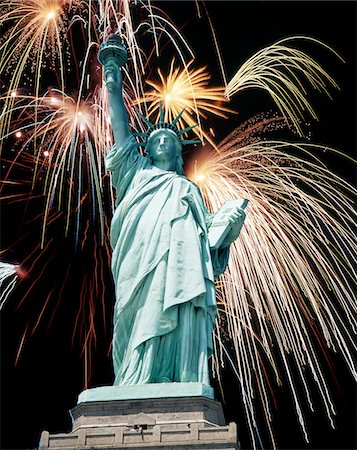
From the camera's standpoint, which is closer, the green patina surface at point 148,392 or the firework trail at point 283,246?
the green patina surface at point 148,392

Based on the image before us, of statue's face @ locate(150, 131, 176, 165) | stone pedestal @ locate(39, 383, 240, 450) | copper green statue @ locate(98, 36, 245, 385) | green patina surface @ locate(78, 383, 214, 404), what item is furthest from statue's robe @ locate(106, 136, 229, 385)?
stone pedestal @ locate(39, 383, 240, 450)

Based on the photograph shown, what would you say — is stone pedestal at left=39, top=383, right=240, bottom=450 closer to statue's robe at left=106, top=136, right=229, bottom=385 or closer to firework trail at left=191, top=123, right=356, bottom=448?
statue's robe at left=106, top=136, right=229, bottom=385

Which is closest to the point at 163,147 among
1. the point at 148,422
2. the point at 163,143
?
the point at 163,143

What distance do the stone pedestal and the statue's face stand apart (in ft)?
15.2

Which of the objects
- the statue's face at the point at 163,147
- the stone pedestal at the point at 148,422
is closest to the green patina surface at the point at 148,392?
the stone pedestal at the point at 148,422

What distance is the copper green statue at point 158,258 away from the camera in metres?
16.2

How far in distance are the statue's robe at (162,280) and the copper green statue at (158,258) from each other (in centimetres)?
2

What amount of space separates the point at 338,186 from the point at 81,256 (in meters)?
6.36

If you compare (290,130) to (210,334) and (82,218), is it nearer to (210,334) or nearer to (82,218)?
(82,218)

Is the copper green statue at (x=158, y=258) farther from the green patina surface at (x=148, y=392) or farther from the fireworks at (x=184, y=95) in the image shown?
the fireworks at (x=184, y=95)

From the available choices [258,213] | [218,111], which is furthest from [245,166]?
[218,111]

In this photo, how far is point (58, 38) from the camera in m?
21.1

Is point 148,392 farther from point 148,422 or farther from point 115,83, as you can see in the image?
point 115,83

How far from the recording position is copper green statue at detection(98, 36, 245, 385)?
16.2 meters
